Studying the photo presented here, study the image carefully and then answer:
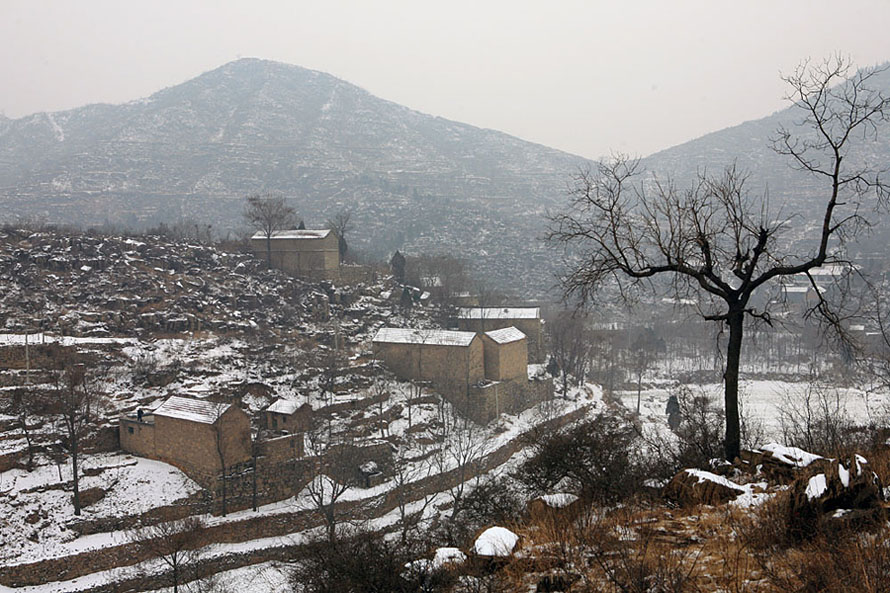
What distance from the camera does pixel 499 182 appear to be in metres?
123

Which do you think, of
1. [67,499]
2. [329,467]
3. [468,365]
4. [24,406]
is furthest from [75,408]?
[468,365]

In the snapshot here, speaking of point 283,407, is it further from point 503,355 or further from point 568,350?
point 568,350

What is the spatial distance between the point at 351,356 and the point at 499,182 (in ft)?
319

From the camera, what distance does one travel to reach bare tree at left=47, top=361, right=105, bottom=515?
61.2 ft

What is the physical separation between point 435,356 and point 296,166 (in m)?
95.4

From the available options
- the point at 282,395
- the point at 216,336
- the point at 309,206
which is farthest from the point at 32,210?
the point at 282,395

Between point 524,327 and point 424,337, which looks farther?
point 524,327

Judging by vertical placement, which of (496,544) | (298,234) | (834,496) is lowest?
(496,544)

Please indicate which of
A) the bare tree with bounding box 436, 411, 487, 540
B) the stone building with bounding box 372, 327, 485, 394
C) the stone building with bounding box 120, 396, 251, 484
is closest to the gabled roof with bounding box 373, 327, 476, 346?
the stone building with bounding box 372, 327, 485, 394

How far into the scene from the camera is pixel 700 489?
565 cm

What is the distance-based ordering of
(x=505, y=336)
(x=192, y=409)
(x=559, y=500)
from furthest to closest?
(x=505, y=336) < (x=192, y=409) < (x=559, y=500)

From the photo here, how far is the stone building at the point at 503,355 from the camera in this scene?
3119cm

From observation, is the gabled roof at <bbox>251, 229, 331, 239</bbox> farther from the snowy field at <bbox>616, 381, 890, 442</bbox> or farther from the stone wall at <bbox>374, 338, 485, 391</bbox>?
the snowy field at <bbox>616, 381, 890, 442</bbox>

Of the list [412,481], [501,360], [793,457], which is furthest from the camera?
[501,360]
